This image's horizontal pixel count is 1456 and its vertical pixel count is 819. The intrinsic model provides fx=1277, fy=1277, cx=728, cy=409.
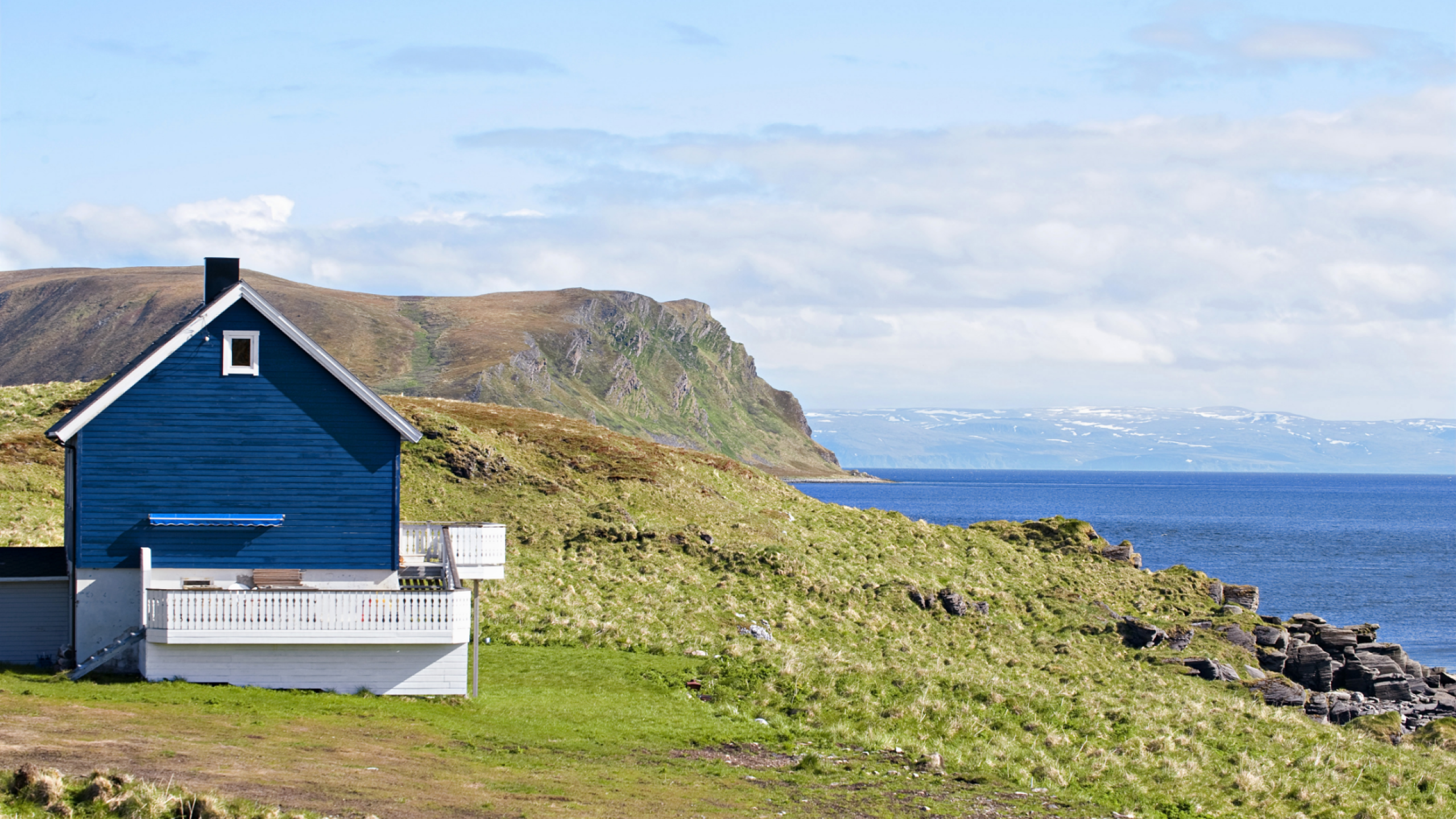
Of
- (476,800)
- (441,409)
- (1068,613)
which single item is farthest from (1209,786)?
(441,409)

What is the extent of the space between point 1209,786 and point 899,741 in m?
6.72

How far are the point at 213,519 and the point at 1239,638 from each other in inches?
1541

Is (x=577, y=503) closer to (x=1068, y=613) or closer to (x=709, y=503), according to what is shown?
(x=709, y=503)

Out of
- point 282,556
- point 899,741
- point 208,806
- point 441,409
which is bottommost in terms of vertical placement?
point 899,741

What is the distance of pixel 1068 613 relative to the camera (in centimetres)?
5172

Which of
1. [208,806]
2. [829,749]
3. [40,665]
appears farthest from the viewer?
[40,665]

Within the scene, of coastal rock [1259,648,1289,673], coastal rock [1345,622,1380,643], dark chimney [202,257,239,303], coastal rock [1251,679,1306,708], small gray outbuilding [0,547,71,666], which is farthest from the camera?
coastal rock [1345,622,1380,643]

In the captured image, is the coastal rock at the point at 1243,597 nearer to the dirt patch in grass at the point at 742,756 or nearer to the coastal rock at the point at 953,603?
the coastal rock at the point at 953,603

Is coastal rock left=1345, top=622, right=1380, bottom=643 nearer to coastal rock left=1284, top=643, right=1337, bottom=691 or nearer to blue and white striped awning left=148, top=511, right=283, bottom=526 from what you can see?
coastal rock left=1284, top=643, right=1337, bottom=691

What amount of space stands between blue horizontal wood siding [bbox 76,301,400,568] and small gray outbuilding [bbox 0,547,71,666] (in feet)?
6.79

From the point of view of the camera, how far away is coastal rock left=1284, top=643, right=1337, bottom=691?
49812 mm

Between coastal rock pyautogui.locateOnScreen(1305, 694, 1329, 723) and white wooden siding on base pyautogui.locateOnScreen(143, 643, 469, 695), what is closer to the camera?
white wooden siding on base pyautogui.locateOnScreen(143, 643, 469, 695)

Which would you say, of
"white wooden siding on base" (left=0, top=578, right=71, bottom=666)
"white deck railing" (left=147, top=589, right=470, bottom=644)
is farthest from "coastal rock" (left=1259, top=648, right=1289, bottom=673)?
"white wooden siding on base" (left=0, top=578, right=71, bottom=666)

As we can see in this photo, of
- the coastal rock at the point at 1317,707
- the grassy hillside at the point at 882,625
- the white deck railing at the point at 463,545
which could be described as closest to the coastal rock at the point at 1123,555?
the grassy hillside at the point at 882,625
